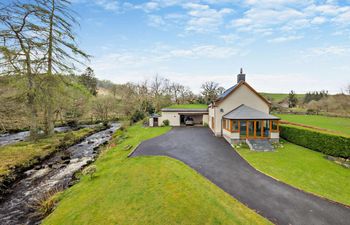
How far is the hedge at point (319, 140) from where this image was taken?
12331 millimetres

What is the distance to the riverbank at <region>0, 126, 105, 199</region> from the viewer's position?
443 inches

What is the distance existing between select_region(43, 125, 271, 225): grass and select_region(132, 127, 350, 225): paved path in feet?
2.57

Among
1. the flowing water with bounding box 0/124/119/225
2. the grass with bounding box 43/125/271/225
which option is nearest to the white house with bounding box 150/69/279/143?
the grass with bounding box 43/125/271/225

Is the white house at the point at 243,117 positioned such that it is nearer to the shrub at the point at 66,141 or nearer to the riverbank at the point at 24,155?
the riverbank at the point at 24,155

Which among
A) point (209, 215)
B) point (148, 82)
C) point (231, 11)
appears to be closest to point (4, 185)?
point (209, 215)

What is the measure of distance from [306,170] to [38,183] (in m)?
18.3

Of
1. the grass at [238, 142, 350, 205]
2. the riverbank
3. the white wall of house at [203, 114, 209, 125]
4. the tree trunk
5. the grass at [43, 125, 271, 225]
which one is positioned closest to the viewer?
the grass at [43, 125, 271, 225]

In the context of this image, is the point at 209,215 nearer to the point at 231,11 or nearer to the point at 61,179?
the point at 61,179

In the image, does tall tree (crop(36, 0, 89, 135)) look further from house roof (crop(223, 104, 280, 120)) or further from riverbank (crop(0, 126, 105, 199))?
house roof (crop(223, 104, 280, 120))

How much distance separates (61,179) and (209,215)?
428 inches

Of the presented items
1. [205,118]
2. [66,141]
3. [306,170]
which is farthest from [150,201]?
[205,118]

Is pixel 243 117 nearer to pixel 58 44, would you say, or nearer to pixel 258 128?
pixel 258 128

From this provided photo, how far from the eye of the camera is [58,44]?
2009cm

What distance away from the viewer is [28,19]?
15.0m
